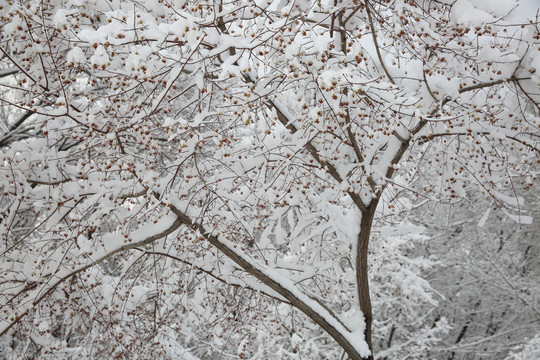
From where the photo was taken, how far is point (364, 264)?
4457mm

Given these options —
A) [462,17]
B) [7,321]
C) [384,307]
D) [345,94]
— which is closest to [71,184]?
[7,321]

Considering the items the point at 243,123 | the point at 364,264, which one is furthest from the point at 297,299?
the point at 243,123

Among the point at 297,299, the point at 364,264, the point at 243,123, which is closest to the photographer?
the point at 243,123

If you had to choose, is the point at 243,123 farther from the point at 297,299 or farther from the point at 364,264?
the point at 364,264

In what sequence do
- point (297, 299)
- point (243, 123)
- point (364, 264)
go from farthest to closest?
point (364, 264) → point (297, 299) → point (243, 123)

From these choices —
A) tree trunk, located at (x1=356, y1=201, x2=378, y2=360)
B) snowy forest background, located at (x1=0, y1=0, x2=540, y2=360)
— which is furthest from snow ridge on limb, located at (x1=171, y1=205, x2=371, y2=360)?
tree trunk, located at (x1=356, y1=201, x2=378, y2=360)

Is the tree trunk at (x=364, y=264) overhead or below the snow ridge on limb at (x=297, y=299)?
overhead

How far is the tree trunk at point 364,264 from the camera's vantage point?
4320mm

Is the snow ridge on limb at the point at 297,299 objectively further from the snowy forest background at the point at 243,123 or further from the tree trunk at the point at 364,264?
the tree trunk at the point at 364,264

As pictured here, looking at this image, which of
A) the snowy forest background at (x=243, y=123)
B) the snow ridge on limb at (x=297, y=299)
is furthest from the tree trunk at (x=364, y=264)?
the snow ridge on limb at (x=297, y=299)

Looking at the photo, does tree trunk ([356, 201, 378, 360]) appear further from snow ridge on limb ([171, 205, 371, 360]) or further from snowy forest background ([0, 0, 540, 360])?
snow ridge on limb ([171, 205, 371, 360])

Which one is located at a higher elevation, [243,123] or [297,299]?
[243,123]

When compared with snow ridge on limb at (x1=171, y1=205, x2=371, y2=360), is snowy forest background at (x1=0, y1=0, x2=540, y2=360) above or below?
above

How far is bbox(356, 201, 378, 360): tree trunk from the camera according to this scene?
432cm
